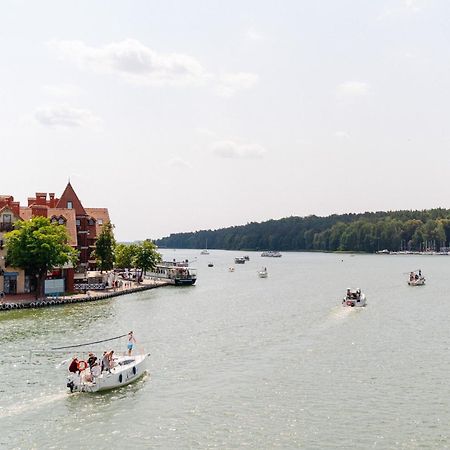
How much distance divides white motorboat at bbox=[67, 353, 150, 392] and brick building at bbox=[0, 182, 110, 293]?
54.3m

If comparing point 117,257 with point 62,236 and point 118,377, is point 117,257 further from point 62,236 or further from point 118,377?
point 118,377

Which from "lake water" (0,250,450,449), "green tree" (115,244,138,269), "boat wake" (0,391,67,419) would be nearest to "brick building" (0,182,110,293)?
"green tree" (115,244,138,269)

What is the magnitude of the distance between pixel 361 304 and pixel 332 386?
164ft

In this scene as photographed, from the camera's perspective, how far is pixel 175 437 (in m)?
34.5

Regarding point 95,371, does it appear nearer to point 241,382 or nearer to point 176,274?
point 241,382

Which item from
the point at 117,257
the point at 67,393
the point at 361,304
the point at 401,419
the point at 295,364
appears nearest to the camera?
the point at 401,419

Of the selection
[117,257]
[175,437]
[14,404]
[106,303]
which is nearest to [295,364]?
[175,437]

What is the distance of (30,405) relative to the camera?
129 feet

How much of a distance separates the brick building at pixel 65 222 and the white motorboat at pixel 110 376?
5428cm

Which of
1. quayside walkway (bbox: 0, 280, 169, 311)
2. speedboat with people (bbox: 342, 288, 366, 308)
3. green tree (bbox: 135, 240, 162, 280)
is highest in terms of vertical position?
green tree (bbox: 135, 240, 162, 280)

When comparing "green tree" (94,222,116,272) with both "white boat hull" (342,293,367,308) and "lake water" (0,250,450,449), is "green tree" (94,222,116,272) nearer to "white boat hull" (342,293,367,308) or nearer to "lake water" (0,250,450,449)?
"lake water" (0,250,450,449)

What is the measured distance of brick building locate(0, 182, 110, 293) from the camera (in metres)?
96.0

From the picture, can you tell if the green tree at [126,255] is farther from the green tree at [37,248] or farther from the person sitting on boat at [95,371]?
the person sitting on boat at [95,371]

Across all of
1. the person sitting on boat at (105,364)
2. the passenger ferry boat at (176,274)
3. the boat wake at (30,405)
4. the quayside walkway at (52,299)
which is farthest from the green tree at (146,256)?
the boat wake at (30,405)
